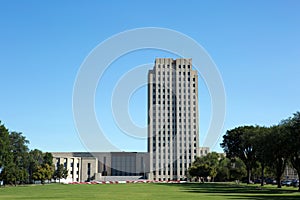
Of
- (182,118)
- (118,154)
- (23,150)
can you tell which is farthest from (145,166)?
(23,150)

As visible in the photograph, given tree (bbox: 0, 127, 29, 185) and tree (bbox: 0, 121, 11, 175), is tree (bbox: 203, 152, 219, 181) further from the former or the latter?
tree (bbox: 0, 121, 11, 175)

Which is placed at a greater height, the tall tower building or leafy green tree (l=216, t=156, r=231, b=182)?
the tall tower building

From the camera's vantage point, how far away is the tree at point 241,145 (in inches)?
Result: 3868

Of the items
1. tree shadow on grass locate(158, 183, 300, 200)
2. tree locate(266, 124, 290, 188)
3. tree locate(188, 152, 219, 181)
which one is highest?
tree locate(266, 124, 290, 188)

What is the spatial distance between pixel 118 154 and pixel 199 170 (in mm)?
56636

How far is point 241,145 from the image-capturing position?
10119 centimetres

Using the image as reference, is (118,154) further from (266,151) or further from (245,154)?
(266,151)

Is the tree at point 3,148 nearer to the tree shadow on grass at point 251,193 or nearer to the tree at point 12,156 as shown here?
the tree at point 12,156

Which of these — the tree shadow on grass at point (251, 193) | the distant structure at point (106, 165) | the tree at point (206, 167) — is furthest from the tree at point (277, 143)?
the distant structure at point (106, 165)

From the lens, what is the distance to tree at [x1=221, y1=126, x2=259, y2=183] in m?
98.2

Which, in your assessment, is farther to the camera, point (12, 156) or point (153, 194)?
point (12, 156)

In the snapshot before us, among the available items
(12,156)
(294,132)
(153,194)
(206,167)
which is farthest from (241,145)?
(153,194)

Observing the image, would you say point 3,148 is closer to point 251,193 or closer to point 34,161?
point 34,161

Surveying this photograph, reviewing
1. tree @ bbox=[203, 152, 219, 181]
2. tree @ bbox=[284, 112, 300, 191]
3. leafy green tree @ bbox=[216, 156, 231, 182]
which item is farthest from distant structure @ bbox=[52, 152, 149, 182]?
tree @ bbox=[284, 112, 300, 191]
